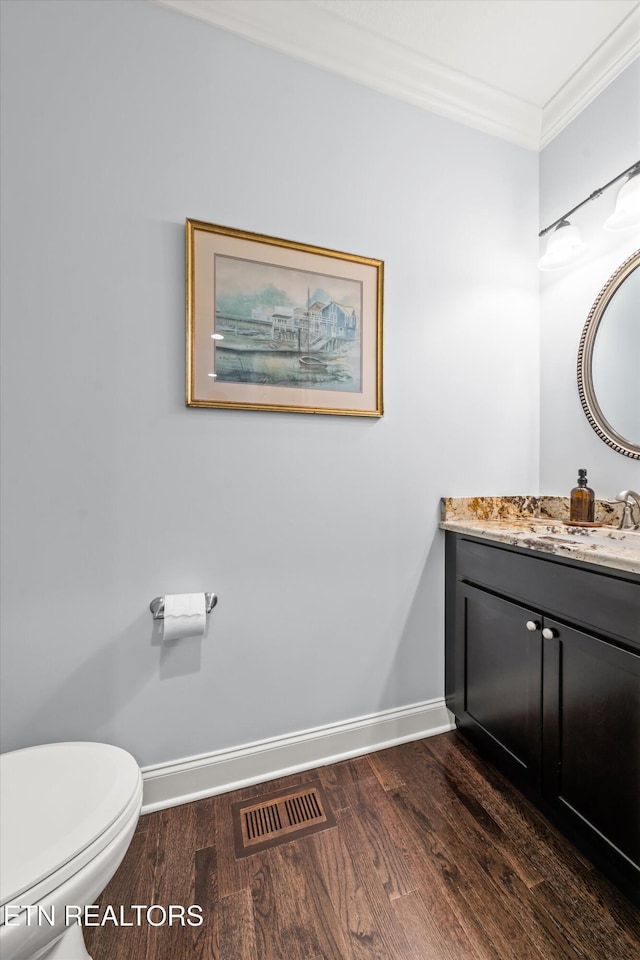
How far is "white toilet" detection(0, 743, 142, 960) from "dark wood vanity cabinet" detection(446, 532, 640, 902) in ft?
3.72

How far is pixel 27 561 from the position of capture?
1.18 m

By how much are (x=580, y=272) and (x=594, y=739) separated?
5.66 ft

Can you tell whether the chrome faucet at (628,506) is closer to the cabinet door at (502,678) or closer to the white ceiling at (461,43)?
the cabinet door at (502,678)

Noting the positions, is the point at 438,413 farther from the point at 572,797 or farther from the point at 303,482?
the point at 572,797

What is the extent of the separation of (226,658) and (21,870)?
712 mm

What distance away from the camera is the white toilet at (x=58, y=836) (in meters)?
0.68

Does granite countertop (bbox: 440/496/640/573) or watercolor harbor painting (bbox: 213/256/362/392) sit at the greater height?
watercolor harbor painting (bbox: 213/256/362/392)

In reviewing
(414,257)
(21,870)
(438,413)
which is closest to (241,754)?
(21,870)

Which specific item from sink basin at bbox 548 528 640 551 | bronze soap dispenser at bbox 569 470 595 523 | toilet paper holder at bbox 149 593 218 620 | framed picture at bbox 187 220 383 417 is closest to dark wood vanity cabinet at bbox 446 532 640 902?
sink basin at bbox 548 528 640 551

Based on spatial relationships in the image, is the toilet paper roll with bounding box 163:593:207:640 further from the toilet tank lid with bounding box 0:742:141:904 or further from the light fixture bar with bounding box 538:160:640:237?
the light fixture bar with bounding box 538:160:640:237

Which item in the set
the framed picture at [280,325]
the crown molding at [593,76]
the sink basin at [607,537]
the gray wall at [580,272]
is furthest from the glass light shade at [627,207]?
the sink basin at [607,537]

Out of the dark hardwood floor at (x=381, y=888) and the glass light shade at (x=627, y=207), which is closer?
the dark hardwood floor at (x=381, y=888)

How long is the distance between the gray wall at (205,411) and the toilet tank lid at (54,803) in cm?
25

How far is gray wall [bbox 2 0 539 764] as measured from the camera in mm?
1177
